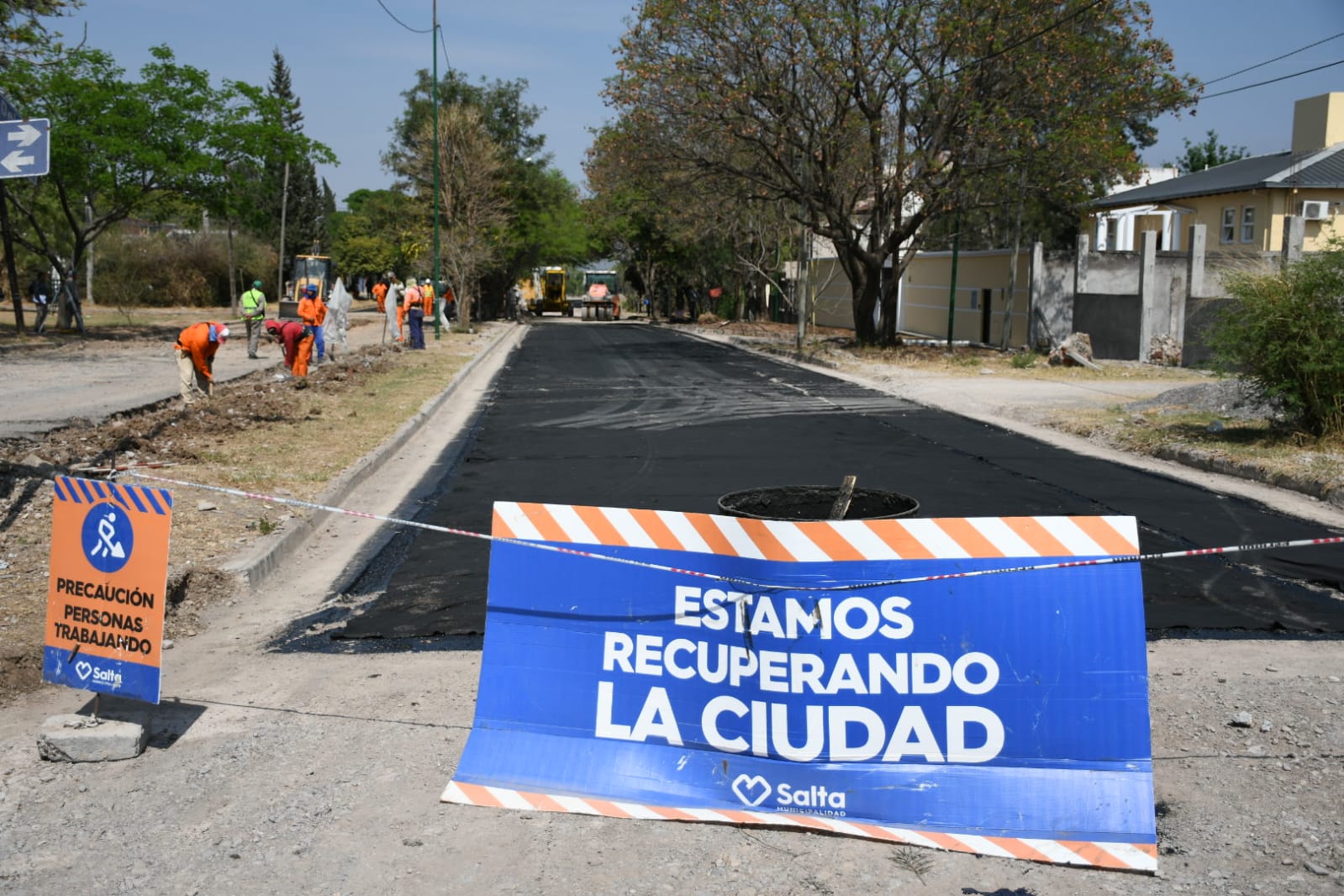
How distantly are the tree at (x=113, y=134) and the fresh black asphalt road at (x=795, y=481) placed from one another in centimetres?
1720

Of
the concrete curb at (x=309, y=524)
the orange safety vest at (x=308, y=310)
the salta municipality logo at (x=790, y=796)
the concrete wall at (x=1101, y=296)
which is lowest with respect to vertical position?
the salta municipality logo at (x=790, y=796)

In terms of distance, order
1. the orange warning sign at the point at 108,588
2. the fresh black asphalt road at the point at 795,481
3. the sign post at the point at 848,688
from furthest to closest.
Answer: the fresh black asphalt road at the point at 795,481 → the orange warning sign at the point at 108,588 → the sign post at the point at 848,688

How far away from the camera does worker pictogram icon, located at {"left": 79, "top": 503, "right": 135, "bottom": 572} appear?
5211 mm

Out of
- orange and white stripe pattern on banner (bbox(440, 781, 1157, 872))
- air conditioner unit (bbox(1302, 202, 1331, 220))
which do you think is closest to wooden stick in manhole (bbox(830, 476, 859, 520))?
orange and white stripe pattern on banner (bbox(440, 781, 1157, 872))

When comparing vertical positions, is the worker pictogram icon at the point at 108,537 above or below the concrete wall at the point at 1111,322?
below

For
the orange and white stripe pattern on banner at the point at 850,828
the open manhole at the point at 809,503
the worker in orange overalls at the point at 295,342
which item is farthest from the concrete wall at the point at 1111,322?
the orange and white stripe pattern on banner at the point at 850,828

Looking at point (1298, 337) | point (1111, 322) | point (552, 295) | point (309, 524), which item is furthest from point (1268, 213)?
point (552, 295)

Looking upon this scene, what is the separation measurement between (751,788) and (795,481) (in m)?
7.34

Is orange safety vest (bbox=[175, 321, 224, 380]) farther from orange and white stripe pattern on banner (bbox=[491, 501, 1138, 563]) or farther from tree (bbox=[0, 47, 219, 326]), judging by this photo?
tree (bbox=[0, 47, 219, 326])

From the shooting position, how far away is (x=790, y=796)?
4504mm

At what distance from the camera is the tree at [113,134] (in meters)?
32.8

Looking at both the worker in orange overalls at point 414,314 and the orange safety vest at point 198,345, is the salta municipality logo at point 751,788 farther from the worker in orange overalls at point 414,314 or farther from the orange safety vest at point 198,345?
the worker in orange overalls at point 414,314

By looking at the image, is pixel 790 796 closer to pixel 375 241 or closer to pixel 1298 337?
pixel 1298 337

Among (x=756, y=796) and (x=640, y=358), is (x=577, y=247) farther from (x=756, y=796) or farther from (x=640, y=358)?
(x=756, y=796)
